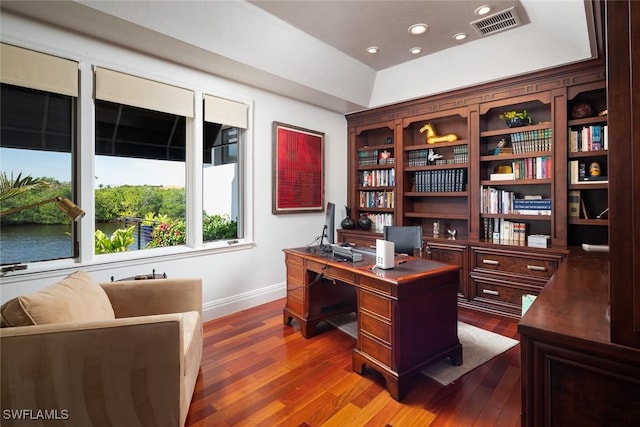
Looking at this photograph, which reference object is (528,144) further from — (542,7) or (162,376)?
(162,376)

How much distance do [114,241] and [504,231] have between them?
390 centimetres

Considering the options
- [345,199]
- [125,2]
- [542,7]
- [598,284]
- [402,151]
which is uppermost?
[542,7]

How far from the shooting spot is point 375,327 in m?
2.05

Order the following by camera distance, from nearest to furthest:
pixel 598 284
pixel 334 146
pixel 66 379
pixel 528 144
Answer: pixel 66 379
pixel 598 284
pixel 528 144
pixel 334 146

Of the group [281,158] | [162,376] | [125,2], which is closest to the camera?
[162,376]

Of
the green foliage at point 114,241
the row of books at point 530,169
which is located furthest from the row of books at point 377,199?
the green foliage at point 114,241

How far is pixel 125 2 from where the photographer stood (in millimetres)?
2172

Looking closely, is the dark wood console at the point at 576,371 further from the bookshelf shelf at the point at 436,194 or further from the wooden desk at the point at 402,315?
the bookshelf shelf at the point at 436,194

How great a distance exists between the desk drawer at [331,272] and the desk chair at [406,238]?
107 cm

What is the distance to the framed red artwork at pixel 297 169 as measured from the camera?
380 cm

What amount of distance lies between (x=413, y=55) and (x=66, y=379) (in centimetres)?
395

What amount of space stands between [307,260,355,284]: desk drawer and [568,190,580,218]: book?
7.76 ft

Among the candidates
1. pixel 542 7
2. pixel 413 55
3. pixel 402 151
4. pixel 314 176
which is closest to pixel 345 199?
pixel 314 176

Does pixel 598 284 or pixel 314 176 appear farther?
pixel 314 176
